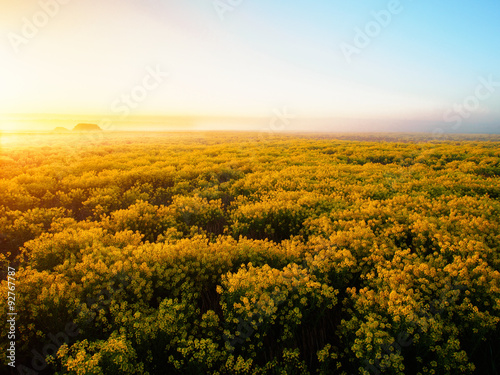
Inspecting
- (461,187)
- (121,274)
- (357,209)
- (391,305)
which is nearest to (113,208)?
(121,274)

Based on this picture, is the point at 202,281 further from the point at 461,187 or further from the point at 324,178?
the point at 461,187

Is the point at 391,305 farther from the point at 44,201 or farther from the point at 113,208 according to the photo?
the point at 44,201

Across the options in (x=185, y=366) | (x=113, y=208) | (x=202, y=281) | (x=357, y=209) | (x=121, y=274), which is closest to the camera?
(x=185, y=366)

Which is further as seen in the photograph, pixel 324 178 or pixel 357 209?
pixel 324 178

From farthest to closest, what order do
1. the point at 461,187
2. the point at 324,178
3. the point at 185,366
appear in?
the point at 324,178, the point at 461,187, the point at 185,366

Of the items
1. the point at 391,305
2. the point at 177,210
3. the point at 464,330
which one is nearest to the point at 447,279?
the point at 464,330

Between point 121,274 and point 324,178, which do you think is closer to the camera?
point 121,274

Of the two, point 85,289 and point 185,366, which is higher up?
point 85,289

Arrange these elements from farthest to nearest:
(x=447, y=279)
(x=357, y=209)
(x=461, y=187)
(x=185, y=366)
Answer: (x=461, y=187) → (x=357, y=209) → (x=447, y=279) → (x=185, y=366)

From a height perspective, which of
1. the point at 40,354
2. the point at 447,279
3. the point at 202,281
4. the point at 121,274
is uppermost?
the point at 447,279
